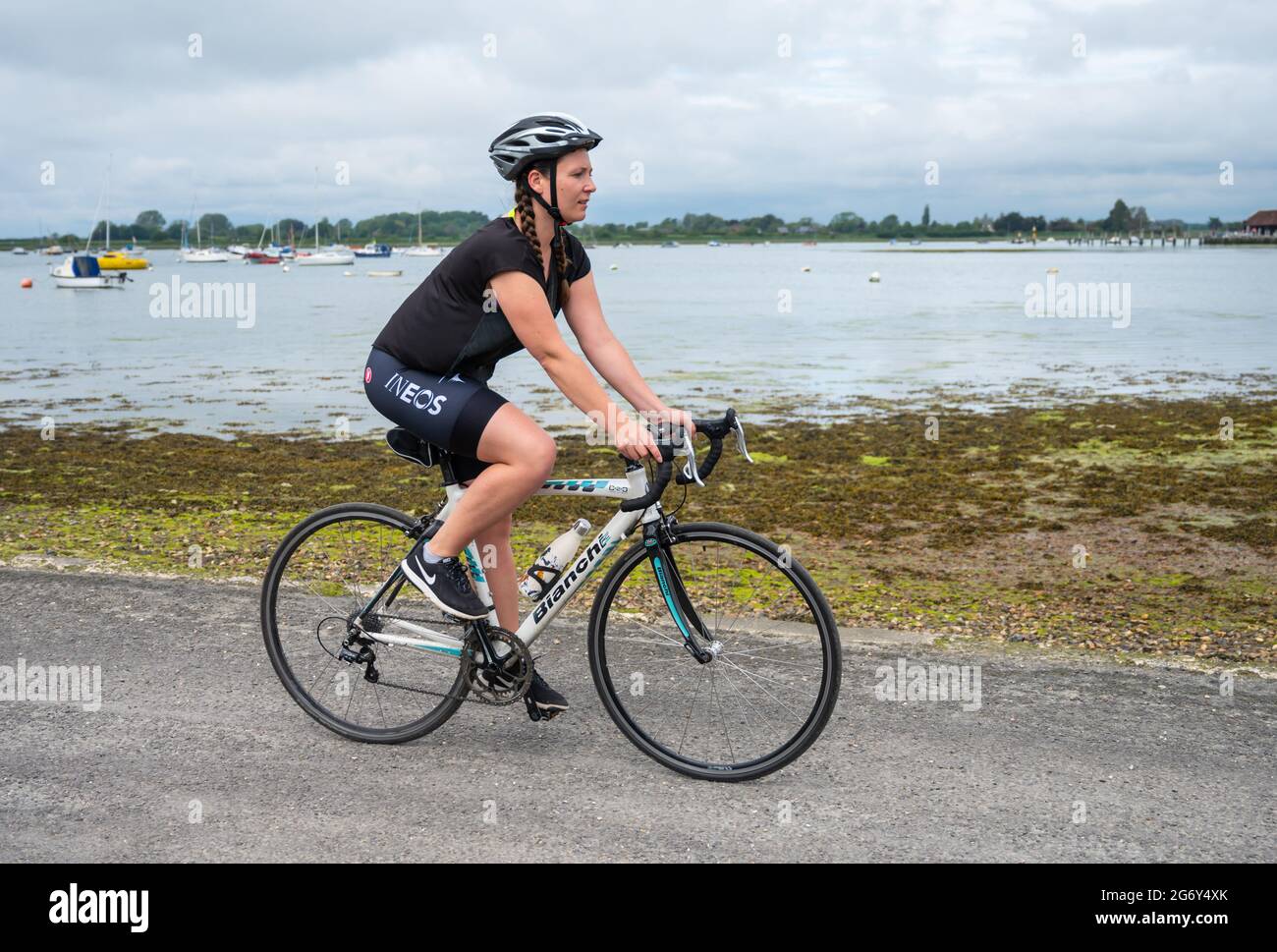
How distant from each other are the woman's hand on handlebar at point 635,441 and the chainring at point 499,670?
0.92m

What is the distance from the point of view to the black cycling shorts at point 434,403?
4039mm

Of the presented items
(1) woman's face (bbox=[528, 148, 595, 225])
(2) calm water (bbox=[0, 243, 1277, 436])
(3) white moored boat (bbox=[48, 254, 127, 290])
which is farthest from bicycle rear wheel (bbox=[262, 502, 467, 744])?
(3) white moored boat (bbox=[48, 254, 127, 290])

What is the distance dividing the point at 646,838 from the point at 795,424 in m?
11.7

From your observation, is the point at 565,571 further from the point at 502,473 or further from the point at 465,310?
the point at 465,310

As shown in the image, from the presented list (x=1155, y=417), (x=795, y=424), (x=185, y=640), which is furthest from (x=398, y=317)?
(x=1155, y=417)

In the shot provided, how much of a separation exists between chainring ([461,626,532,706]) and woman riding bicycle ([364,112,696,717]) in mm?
164

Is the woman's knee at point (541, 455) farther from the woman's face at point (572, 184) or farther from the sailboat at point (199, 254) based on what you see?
the sailboat at point (199, 254)

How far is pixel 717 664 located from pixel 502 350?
1.50m

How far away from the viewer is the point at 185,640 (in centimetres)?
575

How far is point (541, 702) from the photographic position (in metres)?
4.55

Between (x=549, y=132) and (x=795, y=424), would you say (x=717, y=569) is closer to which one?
(x=549, y=132)

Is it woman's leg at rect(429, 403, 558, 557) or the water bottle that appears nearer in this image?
woman's leg at rect(429, 403, 558, 557)

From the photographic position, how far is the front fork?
13.8 ft

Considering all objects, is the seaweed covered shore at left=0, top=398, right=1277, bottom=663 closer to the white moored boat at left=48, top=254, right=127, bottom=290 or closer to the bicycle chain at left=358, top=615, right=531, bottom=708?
the bicycle chain at left=358, top=615, right=531, bottom=708
